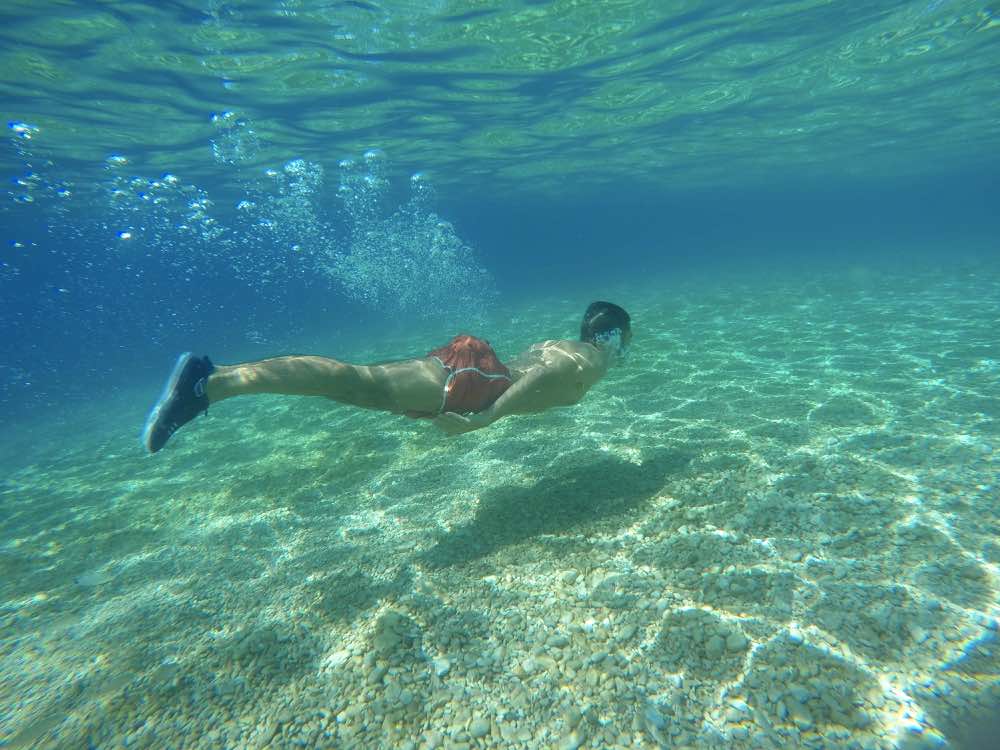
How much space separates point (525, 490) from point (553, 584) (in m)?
1.88

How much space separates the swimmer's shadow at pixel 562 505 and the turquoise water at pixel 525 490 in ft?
0.15

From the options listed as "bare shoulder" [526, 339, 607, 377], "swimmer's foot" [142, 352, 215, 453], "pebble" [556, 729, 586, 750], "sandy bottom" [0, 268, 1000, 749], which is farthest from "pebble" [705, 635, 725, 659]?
"swimmer's foot" [142, 352, 215, 453]

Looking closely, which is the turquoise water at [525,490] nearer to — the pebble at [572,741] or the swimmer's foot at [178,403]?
the pebble at [572,741]

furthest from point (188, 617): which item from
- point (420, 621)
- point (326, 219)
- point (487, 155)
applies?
point (326, 219)

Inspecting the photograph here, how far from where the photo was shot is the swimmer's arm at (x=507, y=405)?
4.77 metres

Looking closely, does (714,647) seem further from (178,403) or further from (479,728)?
(178,403)

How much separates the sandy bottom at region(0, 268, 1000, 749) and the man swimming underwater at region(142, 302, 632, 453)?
138 centimetres

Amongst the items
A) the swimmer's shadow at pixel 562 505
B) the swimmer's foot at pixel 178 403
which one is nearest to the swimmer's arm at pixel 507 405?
the swimmer's shadow at pixel 562 505

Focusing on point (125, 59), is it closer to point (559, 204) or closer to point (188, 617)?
point (188, 617)

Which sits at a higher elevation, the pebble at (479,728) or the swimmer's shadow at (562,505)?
the pebble at (479,728)

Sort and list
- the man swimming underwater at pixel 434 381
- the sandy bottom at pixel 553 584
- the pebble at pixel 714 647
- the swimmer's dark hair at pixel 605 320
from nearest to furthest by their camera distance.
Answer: the sandy bottom at pixel 553 584
the pebble at pixel 714 647
the man swimming underwater at pixel 434 381
the swimmer's dark hair at pixel 605 320

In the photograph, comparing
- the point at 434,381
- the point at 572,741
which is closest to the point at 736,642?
the point at 572,741

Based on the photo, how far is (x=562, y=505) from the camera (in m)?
5.46

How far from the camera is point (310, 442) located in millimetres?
9422
